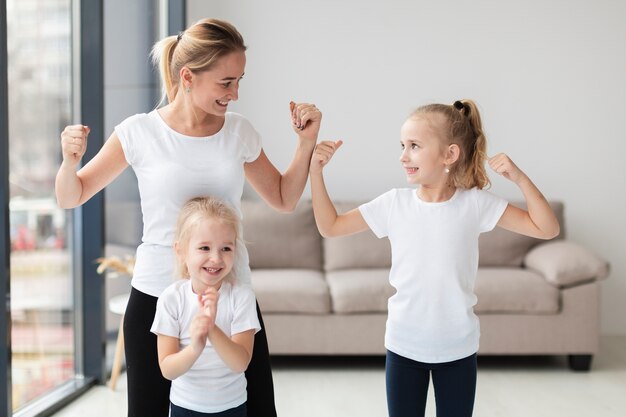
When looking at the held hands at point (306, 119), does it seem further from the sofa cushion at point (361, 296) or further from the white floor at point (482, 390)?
the sofa cushion at point (361, 296)

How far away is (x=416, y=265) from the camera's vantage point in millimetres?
1995

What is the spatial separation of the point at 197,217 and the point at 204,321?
26 cm

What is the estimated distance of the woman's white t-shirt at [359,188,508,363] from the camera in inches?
77.9

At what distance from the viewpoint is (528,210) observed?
1988 mm

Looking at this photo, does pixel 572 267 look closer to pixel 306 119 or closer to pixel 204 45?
pixel 306 119

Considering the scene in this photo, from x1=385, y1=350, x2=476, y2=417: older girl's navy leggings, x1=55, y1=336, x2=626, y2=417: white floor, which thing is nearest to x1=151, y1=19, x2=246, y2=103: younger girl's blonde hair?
x1=385, y1=350, x2=476, y2=417: older girl's navy leggings

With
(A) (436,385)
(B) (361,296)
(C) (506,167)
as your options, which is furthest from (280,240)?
(C) (506,167)

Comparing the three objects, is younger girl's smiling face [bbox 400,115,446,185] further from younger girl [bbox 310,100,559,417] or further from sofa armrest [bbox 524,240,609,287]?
sofa armrest [bbox 524,240,609,287]

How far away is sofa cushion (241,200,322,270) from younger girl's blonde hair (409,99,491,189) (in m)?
2.56

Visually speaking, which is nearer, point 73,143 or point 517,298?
point 73,143

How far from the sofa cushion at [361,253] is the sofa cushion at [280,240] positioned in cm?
13

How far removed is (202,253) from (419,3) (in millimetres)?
3630

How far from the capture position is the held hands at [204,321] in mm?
1647

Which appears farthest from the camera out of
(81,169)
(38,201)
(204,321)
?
(38,201)
